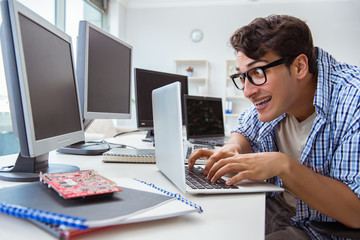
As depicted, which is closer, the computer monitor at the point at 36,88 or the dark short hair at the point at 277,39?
the computer monitor at the point at 36,88

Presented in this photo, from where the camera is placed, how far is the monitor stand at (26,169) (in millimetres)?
744

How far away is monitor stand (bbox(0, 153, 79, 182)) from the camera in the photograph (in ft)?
2.44

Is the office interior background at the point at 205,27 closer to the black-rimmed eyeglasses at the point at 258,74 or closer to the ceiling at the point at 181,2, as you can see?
the ceiling at the point at 181,2

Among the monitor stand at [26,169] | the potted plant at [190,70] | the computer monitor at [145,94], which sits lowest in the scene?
the monitor stand at [26,169]

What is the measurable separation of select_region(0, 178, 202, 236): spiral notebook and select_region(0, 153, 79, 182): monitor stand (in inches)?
6.6

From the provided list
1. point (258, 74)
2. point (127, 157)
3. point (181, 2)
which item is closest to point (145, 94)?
point (127, 157)

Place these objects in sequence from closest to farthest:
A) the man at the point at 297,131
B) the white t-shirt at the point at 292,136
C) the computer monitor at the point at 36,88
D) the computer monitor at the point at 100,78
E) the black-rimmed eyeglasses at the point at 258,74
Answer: the computer monitor at the point at 36,88 → the man at the point at 297,131 → the black-rimmed eyeglasses at the point at 258,74 → the white t-shirt at the point at 292,136 → the computer monitor at the point at 100,78

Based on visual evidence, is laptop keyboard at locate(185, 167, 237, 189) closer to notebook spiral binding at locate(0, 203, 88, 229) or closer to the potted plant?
notebook spiral binding at locate(0, 203, 88, 229)

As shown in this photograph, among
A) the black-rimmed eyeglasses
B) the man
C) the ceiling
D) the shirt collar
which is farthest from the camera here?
the ceiling

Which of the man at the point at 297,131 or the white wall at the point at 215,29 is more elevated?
the white wall at the point at 215,29

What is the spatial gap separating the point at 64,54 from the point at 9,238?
0.67 metres

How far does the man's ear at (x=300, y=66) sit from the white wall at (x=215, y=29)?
13.6 feet

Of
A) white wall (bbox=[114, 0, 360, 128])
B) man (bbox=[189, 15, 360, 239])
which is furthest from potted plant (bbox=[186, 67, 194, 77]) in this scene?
man (bbox=[189, 15, 360, 239])

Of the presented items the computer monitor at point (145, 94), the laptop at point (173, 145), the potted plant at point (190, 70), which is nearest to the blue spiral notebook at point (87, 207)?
the laptop at point (173, 145)
